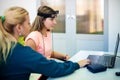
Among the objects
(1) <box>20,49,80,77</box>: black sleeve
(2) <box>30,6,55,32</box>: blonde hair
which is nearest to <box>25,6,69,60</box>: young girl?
(2) <box>30,6,55,32</box>: blonde hair

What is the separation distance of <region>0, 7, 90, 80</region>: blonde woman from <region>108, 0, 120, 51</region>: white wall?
2972 mm

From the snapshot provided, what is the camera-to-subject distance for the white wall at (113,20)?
4411 millimetres

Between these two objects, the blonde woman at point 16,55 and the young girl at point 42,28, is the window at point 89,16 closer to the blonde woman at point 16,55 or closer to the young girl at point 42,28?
the young girl at point 42,28

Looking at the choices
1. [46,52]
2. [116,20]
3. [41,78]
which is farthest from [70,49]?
[41,78]

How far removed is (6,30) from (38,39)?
0.88 m

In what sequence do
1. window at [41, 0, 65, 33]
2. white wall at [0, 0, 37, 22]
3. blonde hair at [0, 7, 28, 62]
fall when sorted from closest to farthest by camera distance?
blonde hair at [0, 7, 28, 62] → window at [41, 0, 65, 33] → white wall at [0, 0, 37, 22]

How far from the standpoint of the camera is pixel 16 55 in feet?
5.03

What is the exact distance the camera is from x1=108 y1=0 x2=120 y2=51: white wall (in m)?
4.41

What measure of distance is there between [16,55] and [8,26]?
213 millimetres

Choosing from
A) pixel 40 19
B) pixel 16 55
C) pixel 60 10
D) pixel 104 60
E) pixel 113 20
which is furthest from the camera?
pixel 60 10

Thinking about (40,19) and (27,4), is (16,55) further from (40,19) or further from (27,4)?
(27,4)

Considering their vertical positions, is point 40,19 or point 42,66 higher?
point 40,19

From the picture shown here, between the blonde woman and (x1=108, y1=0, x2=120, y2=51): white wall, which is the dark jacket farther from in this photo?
(x1=108, y1=0, x2=120, y2=51): white wall

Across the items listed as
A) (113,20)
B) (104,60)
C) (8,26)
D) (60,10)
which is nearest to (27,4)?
(60,10)
